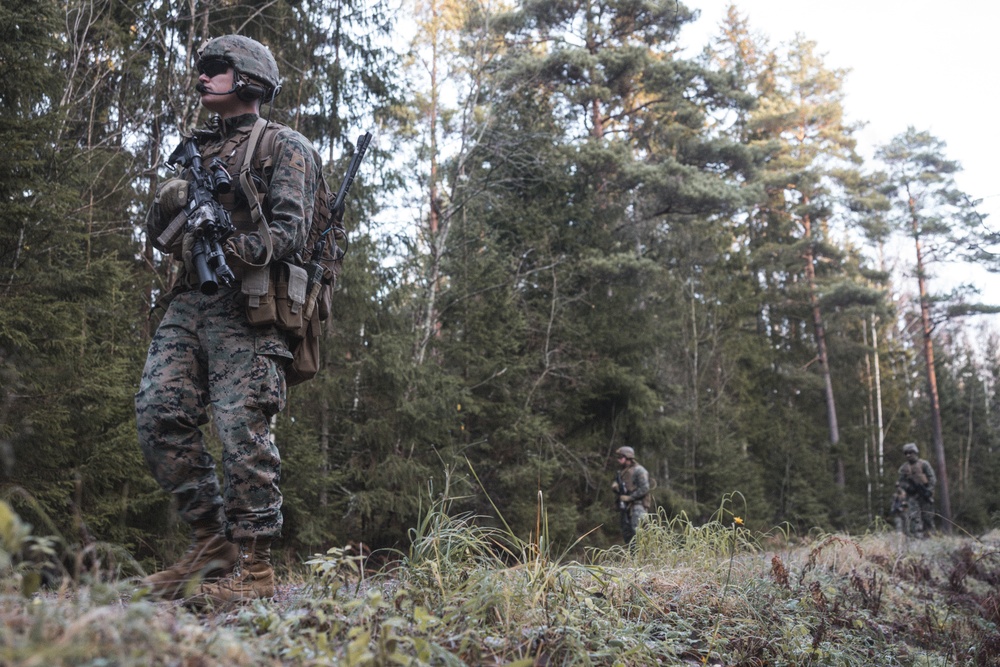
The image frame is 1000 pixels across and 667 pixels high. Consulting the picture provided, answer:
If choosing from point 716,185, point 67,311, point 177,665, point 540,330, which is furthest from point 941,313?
point 177,665

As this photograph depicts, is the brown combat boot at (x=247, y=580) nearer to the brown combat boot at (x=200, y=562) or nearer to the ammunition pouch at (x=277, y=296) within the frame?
the brown combat boot at (x=200, y=562)

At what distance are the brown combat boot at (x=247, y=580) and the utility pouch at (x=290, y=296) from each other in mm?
957

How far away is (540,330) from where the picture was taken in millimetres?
18875

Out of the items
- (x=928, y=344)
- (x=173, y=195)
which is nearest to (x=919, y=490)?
(x=928, y=344)

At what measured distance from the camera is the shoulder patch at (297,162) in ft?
12.4

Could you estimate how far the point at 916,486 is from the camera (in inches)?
668

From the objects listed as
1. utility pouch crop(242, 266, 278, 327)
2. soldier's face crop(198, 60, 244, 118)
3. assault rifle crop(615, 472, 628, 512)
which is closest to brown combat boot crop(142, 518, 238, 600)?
utility pouch crop(242, 266, 278, 327)

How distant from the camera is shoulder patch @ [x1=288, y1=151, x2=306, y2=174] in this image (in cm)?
379

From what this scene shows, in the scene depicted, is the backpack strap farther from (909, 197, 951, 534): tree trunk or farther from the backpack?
(909, 197, 951, 534): tree trunk

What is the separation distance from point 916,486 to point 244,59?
1698 centimetres

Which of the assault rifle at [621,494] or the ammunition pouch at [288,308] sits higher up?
the ammunition pouch at [288,308]

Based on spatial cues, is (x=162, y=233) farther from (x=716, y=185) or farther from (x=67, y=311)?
(x=716, y=185)

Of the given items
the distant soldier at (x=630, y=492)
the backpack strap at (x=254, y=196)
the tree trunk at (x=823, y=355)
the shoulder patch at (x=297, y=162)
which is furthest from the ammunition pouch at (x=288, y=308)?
the tree trunk at (x=823, y=355)

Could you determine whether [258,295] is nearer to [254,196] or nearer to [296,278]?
[296,278]
